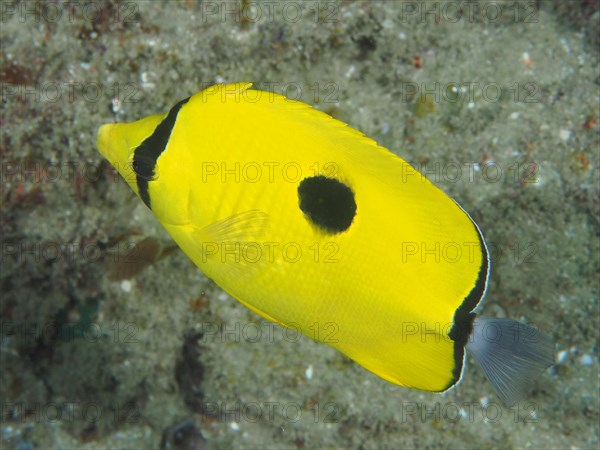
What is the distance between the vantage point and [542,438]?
3.18 metres

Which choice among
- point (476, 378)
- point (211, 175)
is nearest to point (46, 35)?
point (211, 175)

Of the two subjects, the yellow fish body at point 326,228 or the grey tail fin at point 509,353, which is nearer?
the yellow fish body at point 326,228

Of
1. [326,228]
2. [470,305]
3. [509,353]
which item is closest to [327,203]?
[326,228]

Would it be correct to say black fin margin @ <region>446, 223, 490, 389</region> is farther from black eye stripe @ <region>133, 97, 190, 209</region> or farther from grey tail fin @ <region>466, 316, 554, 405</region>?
black eye stripe @ <region>133, 97, 190, 209</region>

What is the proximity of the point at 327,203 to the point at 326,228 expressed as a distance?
8 centimetres

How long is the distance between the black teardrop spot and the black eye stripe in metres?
0.50

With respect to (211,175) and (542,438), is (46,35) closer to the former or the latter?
(211,175)

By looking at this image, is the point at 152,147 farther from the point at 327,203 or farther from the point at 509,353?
the point at 509,353

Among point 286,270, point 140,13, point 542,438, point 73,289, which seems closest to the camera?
point 286,270

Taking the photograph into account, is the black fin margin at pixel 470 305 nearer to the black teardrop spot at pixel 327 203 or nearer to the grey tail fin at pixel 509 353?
the grey tail fin at pixel 509 353

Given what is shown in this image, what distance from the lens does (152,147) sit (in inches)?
66.4

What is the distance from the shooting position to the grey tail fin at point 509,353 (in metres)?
1.70

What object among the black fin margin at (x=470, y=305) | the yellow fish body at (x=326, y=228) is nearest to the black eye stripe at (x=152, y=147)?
the yellow fish body at (x=326, y=228)

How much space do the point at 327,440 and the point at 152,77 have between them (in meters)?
2.65
